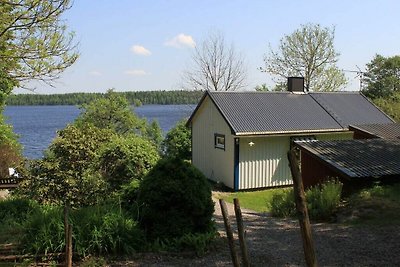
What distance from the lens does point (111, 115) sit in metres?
32.9

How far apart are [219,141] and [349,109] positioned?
8235 millimetres

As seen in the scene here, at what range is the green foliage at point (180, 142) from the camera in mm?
28469

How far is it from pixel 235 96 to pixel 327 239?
15248 mm

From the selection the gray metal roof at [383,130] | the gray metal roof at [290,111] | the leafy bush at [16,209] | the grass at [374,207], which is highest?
the gray metal roof at [290,111]

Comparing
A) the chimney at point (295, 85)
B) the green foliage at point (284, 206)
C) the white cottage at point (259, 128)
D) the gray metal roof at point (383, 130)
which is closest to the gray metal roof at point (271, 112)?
the white cottage at point (259, 128)

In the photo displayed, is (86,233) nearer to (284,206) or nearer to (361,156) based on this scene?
(284,206)

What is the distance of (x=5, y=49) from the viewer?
1199cm

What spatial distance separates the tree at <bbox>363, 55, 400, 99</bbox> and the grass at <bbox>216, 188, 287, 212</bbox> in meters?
30.2

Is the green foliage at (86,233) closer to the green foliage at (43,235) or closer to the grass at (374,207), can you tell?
the green foliage at (43,235)

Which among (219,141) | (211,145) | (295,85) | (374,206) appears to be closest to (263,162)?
(219,141)

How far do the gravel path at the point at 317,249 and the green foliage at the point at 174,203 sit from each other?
623 millimetres

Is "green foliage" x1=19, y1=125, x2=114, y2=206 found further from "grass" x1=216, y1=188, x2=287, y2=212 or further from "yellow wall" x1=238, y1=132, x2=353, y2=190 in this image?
"yellow wall" x1=238, y1=132, x2=353, y2=190

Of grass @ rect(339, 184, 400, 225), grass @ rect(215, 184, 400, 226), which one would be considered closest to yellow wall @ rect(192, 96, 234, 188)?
grass @ rect(215, 184, 400, 226)

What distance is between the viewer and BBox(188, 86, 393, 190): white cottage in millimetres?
21344
